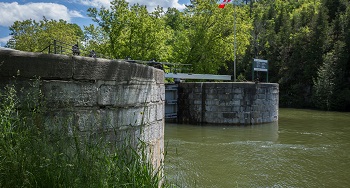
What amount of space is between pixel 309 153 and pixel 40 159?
9450mm

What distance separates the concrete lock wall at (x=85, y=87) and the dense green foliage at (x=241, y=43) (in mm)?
18654

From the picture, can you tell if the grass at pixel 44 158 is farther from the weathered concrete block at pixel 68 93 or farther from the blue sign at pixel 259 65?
the blue sign at pixel 259 65

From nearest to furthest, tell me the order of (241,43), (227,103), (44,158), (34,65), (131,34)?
(44,158) → (34,65) → (227,103) → (131,34) → (241,43)

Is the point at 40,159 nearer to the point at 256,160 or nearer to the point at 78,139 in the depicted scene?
the point at 78,139

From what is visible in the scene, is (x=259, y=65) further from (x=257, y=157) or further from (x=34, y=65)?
(x=34, y=65)

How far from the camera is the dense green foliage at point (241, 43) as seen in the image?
23219mm

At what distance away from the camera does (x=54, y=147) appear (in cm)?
329

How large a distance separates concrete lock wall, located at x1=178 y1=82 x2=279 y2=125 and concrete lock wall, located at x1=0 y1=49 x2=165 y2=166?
41.7ft

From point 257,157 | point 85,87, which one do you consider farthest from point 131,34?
point 85,87

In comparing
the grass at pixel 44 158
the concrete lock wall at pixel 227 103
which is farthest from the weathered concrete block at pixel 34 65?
the concrete lock wall at pixel 227 103

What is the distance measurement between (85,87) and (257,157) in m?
7.48

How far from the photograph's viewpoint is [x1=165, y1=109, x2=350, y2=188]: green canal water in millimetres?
7689

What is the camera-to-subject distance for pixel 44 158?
2822 mm

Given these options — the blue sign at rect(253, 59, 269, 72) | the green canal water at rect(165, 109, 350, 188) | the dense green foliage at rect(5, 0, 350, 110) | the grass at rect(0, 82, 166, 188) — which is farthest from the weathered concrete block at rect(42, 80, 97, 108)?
the dense green foliage at rect(5, 0, 350, 110)
